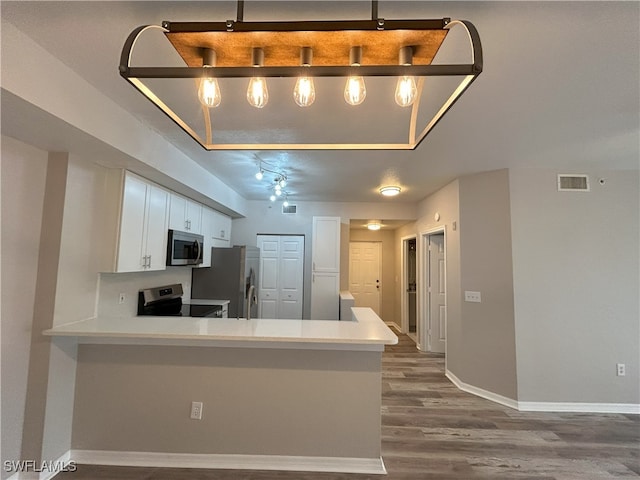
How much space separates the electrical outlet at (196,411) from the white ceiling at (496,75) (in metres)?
2.16

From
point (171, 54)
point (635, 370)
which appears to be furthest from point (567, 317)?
point (171, 54)

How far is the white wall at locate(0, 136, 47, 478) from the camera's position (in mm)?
1924

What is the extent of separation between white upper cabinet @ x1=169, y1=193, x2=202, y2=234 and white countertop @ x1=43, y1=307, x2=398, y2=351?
4.07 feet

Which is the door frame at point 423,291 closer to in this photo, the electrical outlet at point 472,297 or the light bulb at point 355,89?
the electrical outlet at point 472,297

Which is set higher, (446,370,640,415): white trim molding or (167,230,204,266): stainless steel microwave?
(167,230,204,266): stainless steel microwave

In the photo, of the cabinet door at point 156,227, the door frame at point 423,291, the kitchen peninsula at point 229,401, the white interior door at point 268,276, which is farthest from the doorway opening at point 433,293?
the cabinet door at point 156,227

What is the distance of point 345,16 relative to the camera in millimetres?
1316

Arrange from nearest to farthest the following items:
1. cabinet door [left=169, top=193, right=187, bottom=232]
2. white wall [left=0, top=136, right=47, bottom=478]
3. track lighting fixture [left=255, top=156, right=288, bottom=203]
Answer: white wall [left=0, top=136, right=47, bottom=478] → cabinet door [left=169, top=193, right=187, bottom=232] → track lighting fixture [left=255, top=156, right=288, bottom=203]

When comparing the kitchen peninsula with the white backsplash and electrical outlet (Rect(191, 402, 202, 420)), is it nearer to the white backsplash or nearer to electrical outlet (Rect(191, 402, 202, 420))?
electrical outlet (Rect(191, 402, 202, 420))

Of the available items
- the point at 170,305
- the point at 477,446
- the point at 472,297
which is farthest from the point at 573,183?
the point at 170,305

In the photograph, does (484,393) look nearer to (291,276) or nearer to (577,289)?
(577,289)

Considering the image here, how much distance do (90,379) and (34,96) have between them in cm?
196

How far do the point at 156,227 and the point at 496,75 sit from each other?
305 centimetres

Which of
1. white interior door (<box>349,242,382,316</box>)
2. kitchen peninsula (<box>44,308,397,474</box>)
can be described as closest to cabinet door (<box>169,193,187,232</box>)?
kitchen peninsula (<box>44,308,397,474</box>)
